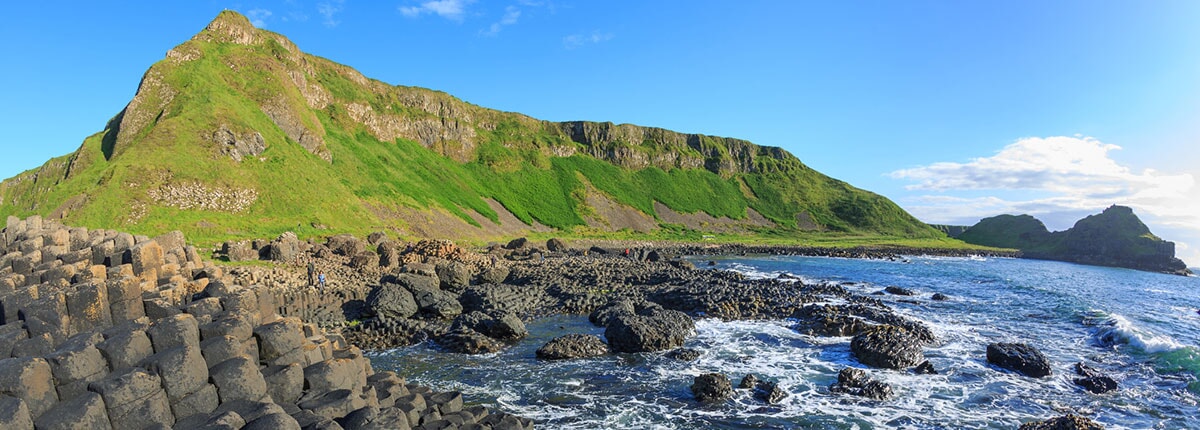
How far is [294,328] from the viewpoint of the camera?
1224 centimetres

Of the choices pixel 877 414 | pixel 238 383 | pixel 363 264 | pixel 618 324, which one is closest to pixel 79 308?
pixel 238 383

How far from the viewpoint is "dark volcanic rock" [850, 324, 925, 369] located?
2055cm

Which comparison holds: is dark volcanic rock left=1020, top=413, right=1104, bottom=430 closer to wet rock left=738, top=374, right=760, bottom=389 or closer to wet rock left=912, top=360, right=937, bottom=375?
wet rock left=912, top=360, right=937, bottom=375

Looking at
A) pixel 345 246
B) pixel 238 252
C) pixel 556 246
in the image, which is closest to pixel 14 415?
pixel 238 252

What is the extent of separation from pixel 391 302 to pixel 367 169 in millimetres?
69021

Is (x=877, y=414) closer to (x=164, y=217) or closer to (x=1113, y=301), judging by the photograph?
(x=1113, y=301)

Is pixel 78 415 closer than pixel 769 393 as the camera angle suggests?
Yes

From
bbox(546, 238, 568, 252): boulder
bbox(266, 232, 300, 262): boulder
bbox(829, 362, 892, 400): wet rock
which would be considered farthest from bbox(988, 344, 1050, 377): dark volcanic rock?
bbox(546, 238, 568, 252): boulder

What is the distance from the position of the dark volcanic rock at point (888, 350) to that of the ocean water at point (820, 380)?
1.65 feet

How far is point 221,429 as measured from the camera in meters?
8.55

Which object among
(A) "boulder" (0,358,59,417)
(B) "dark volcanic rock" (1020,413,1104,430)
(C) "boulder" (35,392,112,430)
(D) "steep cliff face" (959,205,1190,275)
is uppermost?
(D) "steep cliff face" (959,205,1190,275)

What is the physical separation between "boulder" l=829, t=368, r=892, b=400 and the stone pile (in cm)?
1085

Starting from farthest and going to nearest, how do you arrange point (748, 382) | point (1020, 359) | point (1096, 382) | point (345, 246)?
point (345, 246), point (1020, 359), point (1096, 382), point (748, 382)

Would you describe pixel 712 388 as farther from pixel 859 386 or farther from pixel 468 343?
pixel 468 343
